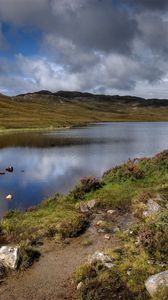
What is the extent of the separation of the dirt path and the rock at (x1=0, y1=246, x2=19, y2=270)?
0.57 m

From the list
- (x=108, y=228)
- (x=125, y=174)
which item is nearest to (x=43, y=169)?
(x=125, y=174)

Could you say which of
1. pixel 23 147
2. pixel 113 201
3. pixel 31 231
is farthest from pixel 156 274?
pixel 23 147

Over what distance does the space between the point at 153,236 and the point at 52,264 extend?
402cm

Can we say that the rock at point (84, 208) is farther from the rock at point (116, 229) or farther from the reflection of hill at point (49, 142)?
the reflection of hill at point (49, 142)

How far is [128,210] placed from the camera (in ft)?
68.1

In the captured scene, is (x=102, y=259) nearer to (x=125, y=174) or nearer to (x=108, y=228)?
(x=108, y=228)

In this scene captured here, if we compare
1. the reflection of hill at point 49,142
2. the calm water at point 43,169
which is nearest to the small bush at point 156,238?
the calm water at point 43,169

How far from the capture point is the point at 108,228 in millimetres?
18047

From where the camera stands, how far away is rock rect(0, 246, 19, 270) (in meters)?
14.3

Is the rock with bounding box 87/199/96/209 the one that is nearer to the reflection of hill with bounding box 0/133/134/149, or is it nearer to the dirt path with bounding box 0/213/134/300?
the dirt path with bounding box 0/213/134/300

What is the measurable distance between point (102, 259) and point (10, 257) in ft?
11.5

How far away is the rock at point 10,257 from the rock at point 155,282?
5.16 meters

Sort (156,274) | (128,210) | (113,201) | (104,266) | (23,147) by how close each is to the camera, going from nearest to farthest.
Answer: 1. (156,274)
2. (104,266)
3. (128,210)
4. (113,201)
5. (23,147)

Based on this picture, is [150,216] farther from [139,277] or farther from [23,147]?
[23,147]
